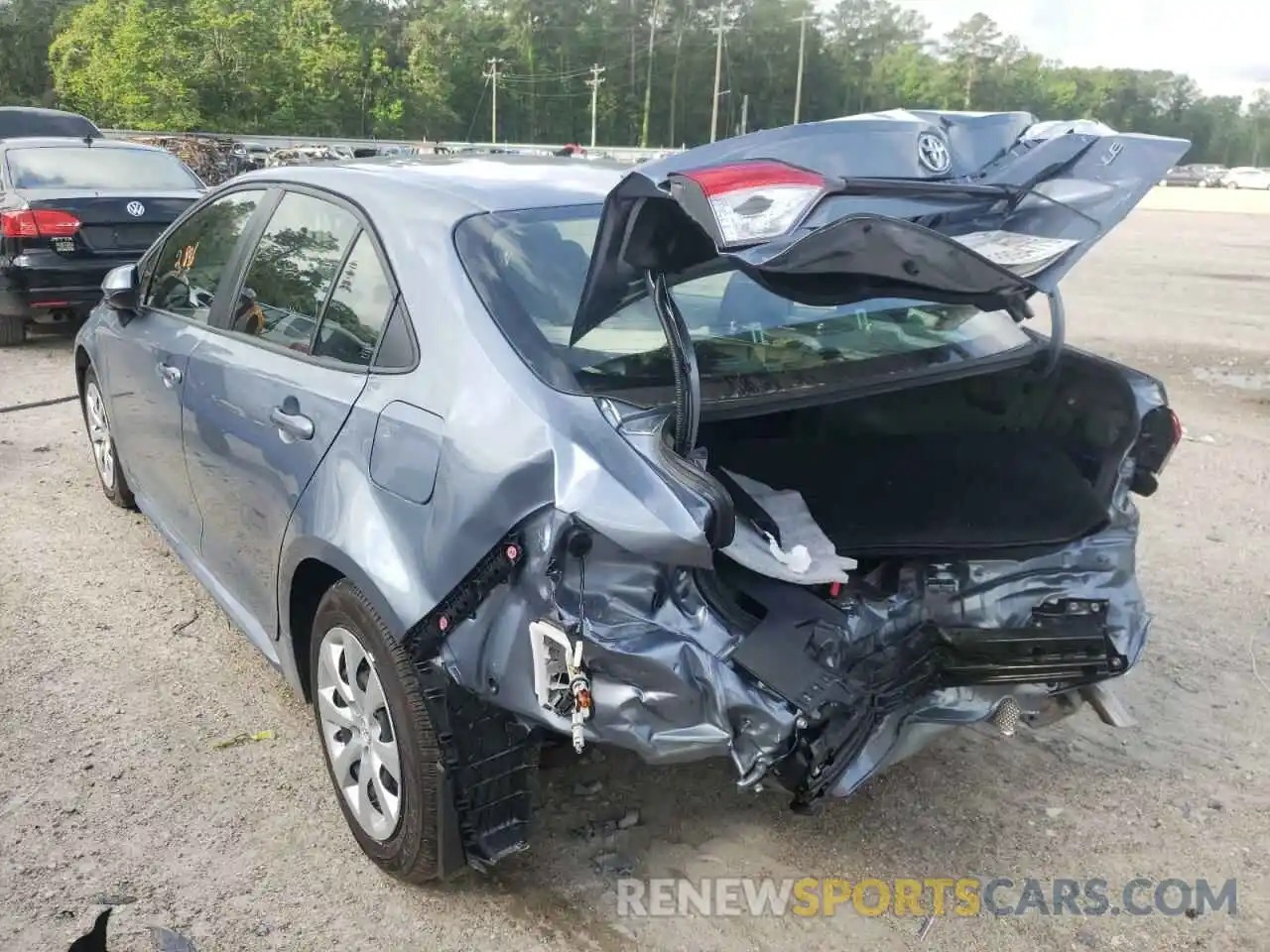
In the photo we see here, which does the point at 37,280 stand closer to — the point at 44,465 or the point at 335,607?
the point at 44,465

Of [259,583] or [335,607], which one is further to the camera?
[259,583]

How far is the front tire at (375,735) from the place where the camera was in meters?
2.35

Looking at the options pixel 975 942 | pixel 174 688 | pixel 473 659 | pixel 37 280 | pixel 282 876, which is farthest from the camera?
pixel 37 280

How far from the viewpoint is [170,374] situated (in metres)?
3.58

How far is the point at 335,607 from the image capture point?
2.58 meters

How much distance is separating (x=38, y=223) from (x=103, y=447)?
13.7 ft

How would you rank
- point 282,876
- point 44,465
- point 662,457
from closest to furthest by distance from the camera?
point 662,457
point 282,876
point 44,465

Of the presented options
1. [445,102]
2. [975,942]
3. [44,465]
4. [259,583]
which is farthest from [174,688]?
[445,102]

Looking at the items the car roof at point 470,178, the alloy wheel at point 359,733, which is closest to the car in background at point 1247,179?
the car roof at point 470,178

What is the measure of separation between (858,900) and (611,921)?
24.6 inches

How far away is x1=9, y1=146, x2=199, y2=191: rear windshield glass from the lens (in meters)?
8.67

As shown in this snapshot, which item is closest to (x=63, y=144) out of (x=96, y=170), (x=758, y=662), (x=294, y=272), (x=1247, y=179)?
(x=96, y=170)

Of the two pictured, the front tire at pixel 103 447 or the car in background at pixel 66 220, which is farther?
the car in background at pixel 66 220

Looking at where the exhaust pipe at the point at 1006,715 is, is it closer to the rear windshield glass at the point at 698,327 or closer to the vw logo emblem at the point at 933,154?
the rear windshield glass at the point at 698,327
